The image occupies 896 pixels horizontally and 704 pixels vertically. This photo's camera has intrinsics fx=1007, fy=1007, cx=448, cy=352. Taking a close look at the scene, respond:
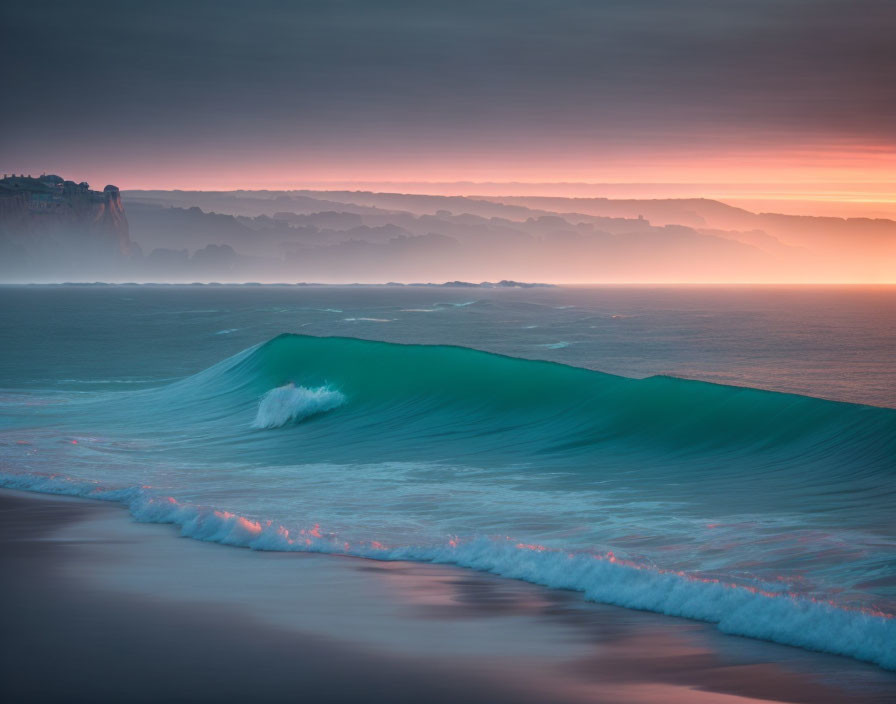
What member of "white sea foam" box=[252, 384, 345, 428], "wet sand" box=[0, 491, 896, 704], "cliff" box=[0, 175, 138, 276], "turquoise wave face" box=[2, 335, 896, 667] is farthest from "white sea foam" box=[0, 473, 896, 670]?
"cliff" box=[0, 175, 138, 276]

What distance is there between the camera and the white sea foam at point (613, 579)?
6633 mm

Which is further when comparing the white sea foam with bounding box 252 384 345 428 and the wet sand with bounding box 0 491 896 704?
the white sea foam with bounding box 252 384 345 428

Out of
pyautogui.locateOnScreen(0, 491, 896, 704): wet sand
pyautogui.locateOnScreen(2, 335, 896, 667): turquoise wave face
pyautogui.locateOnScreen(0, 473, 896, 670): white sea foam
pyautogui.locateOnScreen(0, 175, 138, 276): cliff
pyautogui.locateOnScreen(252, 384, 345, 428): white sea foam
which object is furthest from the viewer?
pyautogui.locateOnScreen(0, 175, 138, 276): cliff

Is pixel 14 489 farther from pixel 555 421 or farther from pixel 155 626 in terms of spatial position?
pixel 555 421

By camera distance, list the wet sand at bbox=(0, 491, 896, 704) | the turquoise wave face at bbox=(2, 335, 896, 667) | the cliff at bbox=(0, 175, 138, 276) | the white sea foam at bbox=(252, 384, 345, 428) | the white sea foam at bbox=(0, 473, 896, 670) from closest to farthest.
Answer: the wet sand at bbox=(0, 491, 896, 704) → the white sea foam at bbox=(0, 473, 896, 670) → the turquoise wave face at bbox=(2, 335, 896, 667) → the white sea foam at bbox=(252, 384, 345, 428) → the cliff at bbox=(0, 175, 138, 276)

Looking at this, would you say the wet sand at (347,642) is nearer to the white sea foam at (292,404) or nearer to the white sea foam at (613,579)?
the white sea foam at (613,579)

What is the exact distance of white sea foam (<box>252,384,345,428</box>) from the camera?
1984 centimetres

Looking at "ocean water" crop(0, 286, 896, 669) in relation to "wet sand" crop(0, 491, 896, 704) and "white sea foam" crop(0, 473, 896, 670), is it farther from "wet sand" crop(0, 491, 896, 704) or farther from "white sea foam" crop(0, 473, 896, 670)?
"wet sand" crop(0, 491, 896, 704)

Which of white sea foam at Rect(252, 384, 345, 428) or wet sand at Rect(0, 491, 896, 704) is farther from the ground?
white sea foam at Rect(252, 384, 345, 428)

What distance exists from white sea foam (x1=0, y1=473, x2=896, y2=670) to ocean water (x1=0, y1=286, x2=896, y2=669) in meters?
0.02

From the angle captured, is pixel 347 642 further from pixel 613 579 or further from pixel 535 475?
pixel 535 475

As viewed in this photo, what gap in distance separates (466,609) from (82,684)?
2.87 metres

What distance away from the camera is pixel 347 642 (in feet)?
22.5

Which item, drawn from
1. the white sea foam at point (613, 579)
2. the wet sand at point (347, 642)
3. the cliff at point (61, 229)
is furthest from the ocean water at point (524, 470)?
the cliff at point (61, 229)
